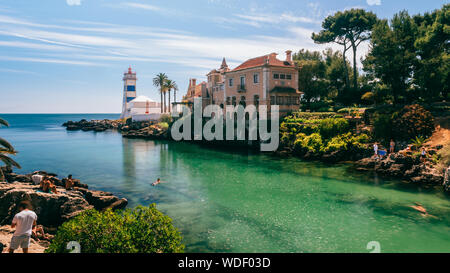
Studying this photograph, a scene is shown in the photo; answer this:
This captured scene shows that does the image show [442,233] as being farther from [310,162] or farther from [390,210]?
[310,162]

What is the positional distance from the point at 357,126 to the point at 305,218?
939 inches

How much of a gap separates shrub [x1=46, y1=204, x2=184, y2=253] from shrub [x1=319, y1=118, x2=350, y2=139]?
104 ft

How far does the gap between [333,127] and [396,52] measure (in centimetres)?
1290

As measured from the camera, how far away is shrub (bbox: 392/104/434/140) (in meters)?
29.2

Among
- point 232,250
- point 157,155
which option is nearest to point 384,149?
point 232,250

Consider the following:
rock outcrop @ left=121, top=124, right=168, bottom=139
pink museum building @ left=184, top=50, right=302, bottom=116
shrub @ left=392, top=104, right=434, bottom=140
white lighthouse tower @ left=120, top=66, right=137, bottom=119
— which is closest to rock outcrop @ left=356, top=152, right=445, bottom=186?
shrub @ left=392, top=104, right=434, bottom=140

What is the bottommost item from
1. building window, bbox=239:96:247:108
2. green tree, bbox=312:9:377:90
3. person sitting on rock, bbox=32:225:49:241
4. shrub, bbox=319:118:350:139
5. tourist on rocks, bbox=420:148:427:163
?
person sitting on rock, bbox=32:225:49:241

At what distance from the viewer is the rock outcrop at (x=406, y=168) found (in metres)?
23.9

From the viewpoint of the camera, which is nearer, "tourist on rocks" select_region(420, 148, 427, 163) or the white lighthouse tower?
"tourist on rocks" select_region(420, 148, 427, 163)

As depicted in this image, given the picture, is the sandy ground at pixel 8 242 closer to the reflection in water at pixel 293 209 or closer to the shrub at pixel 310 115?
the reflection in water at pixel 293 209

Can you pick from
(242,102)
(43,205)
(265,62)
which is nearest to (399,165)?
(265,62)

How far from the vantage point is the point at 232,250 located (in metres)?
13.2

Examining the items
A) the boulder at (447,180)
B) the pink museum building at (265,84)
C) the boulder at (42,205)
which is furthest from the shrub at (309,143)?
the boulder at (42,205)

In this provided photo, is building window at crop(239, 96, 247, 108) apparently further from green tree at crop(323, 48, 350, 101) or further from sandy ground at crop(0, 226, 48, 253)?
sandy ground at crop(0, 226, 48, 253)
